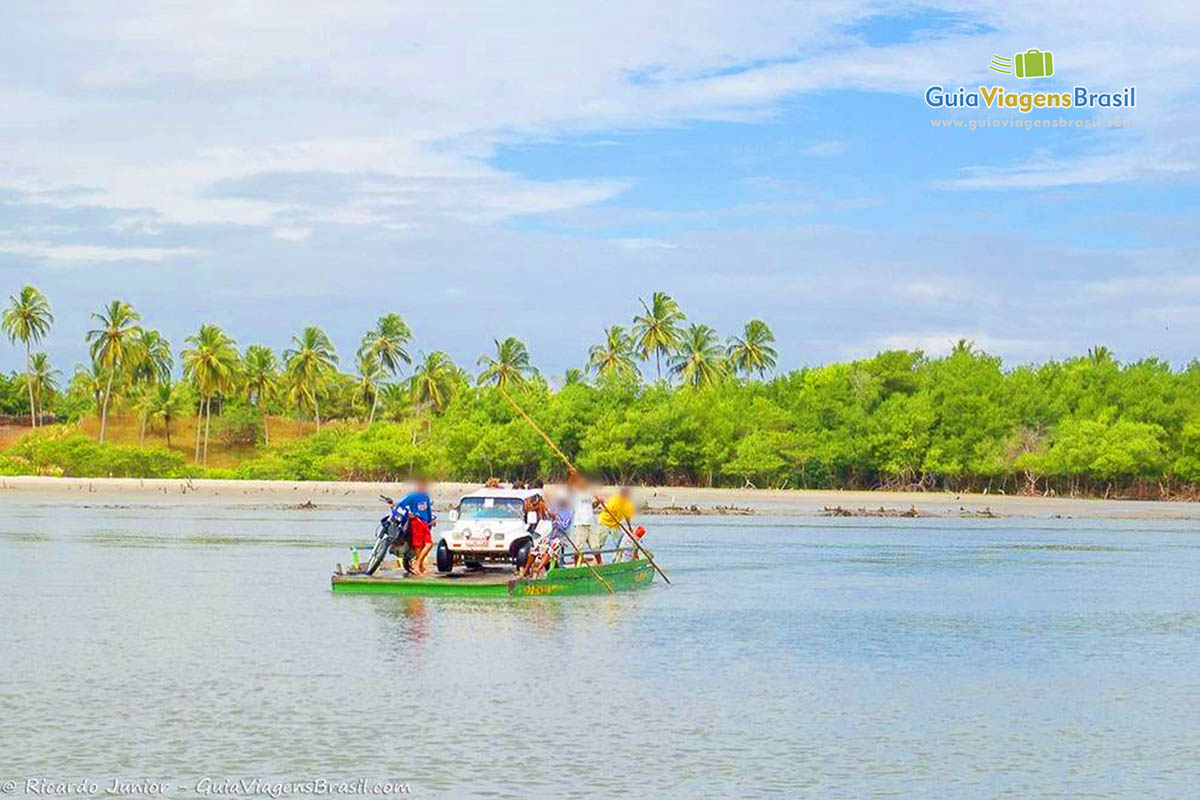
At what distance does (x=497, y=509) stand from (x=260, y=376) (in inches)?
4045

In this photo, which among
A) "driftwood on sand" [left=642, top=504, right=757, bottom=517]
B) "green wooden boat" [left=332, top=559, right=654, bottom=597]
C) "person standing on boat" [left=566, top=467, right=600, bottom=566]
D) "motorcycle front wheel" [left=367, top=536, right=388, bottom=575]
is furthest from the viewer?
"driftwood on sand" [left=642, top=504, right=757, bottom=517]

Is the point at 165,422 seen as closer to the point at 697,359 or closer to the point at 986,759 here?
the point at 697,359

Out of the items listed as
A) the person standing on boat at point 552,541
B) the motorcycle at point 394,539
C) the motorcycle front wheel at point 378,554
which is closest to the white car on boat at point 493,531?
the person standing on boat at point 552,541

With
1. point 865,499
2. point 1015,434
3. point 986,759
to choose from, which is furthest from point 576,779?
point 1015,434

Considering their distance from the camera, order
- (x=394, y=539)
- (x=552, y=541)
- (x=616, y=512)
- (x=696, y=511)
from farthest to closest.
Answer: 1. (x=696, y=511)
2. (x=616, y=512)
3. (x=552, y=541)
4. (x=394, y=539)

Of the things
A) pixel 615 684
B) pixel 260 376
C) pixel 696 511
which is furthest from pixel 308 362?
pixel 615 684

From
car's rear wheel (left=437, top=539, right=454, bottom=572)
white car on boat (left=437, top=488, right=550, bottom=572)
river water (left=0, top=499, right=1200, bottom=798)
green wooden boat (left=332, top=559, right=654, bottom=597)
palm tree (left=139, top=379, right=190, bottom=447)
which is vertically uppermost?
palm tree (left=139, top=379, right=190, bottom=447)

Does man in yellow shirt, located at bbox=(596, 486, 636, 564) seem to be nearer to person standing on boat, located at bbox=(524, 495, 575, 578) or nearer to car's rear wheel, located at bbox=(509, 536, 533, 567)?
person standing on boat, located at bbox=(524, 495, 575, 578)

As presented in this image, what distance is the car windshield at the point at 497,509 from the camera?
31.4 metres

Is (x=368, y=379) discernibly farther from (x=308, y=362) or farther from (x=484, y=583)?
(x=484, y=583)

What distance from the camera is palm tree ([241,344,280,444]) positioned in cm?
12988

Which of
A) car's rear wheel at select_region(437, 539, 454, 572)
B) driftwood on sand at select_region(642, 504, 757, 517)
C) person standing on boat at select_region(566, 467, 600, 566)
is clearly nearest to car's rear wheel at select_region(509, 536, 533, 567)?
car's rear wheel at select_region(437, 539, 454, 572)

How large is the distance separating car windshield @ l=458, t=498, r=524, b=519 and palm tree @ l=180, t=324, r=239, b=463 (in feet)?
295

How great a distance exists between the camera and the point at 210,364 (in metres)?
118
